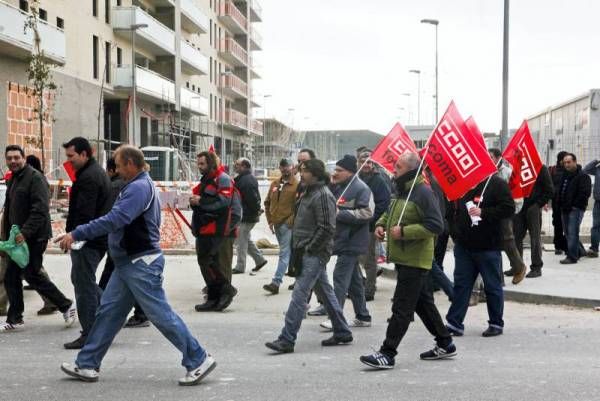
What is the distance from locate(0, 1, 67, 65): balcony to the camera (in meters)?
24.8

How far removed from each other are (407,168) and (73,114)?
3009 centimetres

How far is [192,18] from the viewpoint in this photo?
2016 inches

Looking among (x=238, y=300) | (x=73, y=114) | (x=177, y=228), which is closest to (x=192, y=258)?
(x=177, y=228)

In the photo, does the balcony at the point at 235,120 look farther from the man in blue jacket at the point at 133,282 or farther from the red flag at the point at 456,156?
the man in blue jacket at the point at 133,282

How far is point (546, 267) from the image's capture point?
41.8 feet

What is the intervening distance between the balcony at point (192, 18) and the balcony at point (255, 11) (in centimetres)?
2452

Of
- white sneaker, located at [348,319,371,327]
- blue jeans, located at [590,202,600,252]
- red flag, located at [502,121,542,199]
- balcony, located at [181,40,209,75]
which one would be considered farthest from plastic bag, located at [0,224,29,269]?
balcony, located at [181,40,209,75]

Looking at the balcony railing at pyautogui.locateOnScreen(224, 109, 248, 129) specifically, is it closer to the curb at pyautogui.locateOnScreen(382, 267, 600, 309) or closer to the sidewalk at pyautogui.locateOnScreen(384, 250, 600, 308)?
the sidewalk at pyautogui.locateOnScreen(384, 250, 600, 308)

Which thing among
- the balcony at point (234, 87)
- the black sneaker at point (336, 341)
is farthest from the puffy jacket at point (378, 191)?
the balcony at point (234, 87)

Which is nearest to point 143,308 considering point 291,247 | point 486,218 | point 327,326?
point 291,247

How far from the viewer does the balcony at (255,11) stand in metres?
79.5

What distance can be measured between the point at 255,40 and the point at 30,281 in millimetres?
74996

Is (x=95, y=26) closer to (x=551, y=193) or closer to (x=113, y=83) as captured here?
(x=113, y=83)

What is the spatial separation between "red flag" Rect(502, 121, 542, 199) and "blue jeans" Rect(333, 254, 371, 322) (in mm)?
3507
